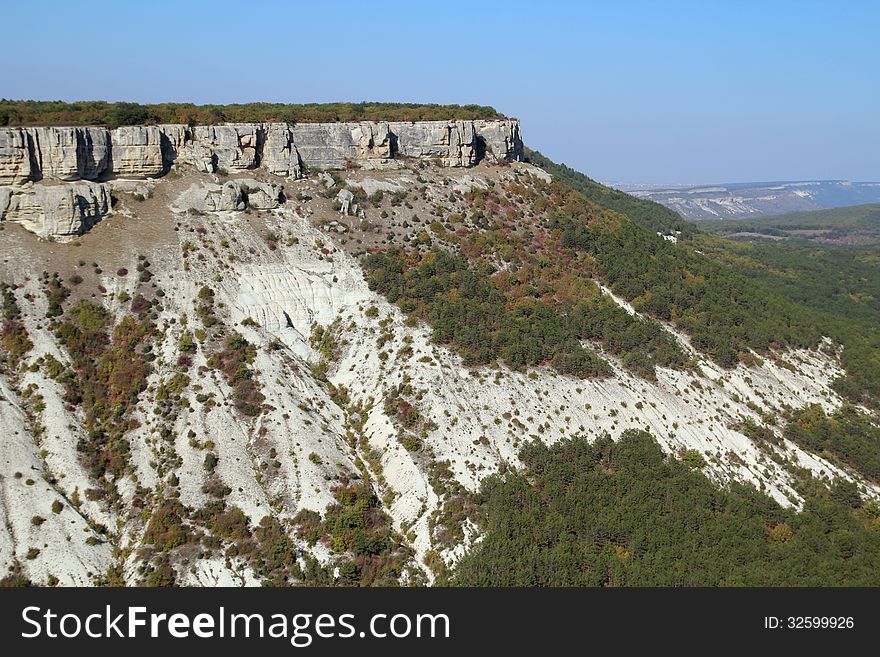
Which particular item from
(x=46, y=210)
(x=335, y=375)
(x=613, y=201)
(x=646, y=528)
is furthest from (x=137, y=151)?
(x=613, y=201)

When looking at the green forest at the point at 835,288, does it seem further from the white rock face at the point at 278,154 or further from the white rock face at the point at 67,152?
the white rock face at the point at 67,152

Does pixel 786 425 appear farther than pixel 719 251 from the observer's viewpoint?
No

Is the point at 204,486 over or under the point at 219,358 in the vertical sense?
under

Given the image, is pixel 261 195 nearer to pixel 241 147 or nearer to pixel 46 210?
pixel 241 147

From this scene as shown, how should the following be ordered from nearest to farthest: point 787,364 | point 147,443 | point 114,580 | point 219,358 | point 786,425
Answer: point 114,580 → point 147,443 → point 219,358 → point 786,425 → point 787,364

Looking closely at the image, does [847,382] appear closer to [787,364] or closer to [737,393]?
[787,364]

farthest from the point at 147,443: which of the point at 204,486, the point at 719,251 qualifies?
the point at 719,251

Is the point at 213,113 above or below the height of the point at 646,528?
above
